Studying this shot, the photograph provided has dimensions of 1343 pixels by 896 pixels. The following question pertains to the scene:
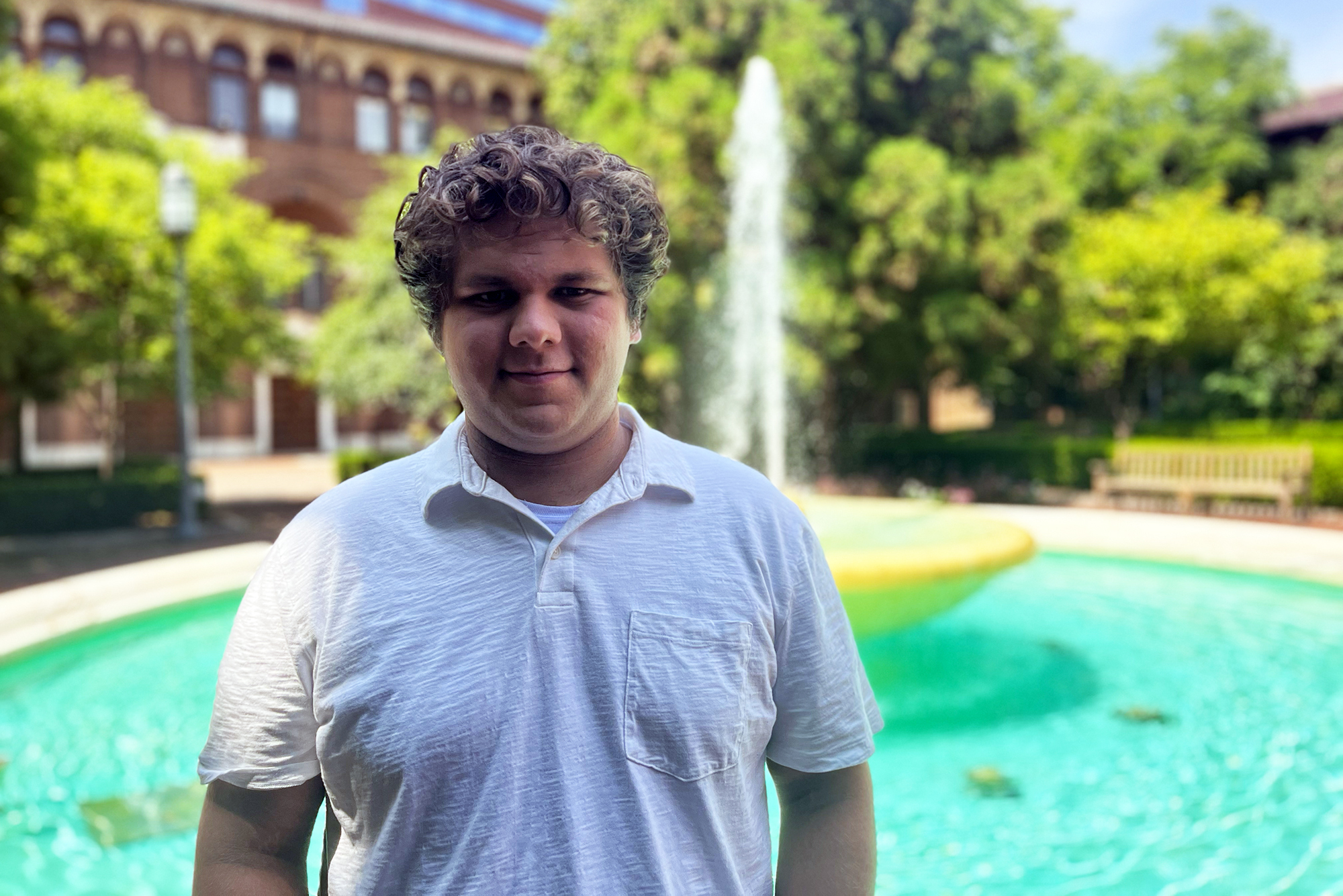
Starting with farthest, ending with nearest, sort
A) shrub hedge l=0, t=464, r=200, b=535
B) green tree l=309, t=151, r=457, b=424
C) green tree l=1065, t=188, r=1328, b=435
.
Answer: green tree l=1065, t=188, r=1328, b=435
green tree l=309, t=151, r=457, b=424
shrub hedge l=0, t=464, r=200, b=535

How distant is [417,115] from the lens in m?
28.8

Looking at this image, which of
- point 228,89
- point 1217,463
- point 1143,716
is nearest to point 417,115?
point 228,89

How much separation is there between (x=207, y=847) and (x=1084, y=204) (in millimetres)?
24341

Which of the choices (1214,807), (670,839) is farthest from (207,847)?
(1214,807)

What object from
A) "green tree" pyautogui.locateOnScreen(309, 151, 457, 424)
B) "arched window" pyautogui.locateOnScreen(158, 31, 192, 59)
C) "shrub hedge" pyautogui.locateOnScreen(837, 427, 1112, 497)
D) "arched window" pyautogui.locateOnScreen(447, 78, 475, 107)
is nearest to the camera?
"shrub hedge" pyautogui.locateOnScreen(837, 427, 1112, 497)

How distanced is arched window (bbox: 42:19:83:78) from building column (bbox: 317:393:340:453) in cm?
985

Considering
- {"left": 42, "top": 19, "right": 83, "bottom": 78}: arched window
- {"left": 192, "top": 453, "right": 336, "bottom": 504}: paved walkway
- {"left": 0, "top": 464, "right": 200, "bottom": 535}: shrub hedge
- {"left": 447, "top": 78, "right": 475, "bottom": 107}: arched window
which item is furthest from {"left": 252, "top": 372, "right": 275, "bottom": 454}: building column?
{"left": 0, "top": 464, "right": 200, "bottom": 535}: shrub hedge

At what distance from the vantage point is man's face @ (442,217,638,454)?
1170 millimetres

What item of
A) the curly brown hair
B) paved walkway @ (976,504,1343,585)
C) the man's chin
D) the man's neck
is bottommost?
paved walkway @ (976,504,1343,585)

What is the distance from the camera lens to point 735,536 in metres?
1.20

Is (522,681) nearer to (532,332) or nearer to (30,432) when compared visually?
(532,332)

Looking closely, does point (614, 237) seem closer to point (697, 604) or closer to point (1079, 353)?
point (697, 604)

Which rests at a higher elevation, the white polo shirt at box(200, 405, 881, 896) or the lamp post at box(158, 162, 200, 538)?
the lamp post at box(158, 162, 200, 538)

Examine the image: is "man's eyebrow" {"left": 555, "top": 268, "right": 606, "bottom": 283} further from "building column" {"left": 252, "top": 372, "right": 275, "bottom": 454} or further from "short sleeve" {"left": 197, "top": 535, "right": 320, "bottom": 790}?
"building column" {"left": 252, "top": 372, "right": 275, "bottom": 454}
